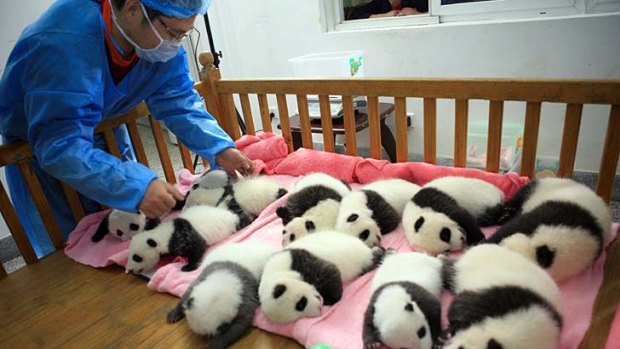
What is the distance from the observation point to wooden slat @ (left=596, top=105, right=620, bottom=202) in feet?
4.41

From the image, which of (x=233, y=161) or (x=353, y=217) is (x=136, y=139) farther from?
(x=353, y=217)

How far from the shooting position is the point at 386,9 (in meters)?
3.04

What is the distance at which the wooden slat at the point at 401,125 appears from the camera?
1.74m

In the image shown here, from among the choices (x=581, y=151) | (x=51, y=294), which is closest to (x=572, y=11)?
(x=581, y=151)

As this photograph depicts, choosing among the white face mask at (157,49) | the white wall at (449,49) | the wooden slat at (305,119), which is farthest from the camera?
the white wall at (449,49)

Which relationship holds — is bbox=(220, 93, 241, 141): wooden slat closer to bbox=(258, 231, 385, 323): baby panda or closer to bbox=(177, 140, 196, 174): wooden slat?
bbox=(177, 140, 196, 174): wooden slat

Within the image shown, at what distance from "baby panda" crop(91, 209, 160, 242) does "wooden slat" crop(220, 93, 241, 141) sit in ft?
2.82

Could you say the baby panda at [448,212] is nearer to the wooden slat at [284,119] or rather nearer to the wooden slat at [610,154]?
the wooden slat at [610,154]

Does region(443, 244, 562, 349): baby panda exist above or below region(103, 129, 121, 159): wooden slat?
below

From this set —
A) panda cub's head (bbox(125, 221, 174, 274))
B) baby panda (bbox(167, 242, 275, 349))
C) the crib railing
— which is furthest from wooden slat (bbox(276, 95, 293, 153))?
baby panda (bbox(167, 242, 275, 349))

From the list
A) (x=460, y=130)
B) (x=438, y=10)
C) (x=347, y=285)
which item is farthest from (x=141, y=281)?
(x=438, y=10)

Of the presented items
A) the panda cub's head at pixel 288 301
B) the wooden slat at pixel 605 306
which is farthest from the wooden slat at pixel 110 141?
the wooden slat at pixel 605 306

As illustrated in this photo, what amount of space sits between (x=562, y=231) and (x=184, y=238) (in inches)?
47.4

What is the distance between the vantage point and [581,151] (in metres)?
2.48
